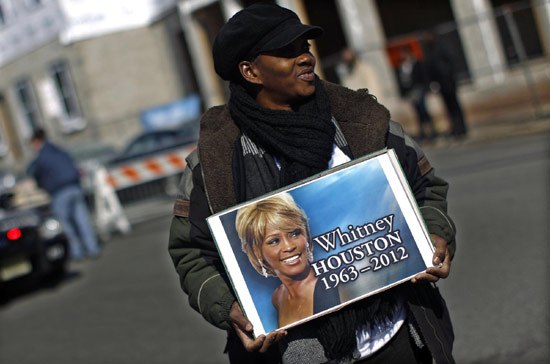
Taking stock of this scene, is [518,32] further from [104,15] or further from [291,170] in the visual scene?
[104,15]

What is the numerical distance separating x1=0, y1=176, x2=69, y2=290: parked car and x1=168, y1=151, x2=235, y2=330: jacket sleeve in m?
7.95


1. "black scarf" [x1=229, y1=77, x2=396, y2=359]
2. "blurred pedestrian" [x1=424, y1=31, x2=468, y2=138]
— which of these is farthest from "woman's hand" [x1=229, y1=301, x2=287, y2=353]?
"blurred pedestrian" [x1=424, y1=31, x2=468, y2=138]

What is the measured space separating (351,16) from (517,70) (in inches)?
283

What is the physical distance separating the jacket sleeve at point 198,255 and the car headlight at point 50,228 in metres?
8.40

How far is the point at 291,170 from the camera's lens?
7.73 feet

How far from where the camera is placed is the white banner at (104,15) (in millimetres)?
27344

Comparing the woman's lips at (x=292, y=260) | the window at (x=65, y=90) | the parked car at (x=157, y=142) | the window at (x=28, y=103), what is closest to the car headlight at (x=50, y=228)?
the parked car at (x=157, y=142)

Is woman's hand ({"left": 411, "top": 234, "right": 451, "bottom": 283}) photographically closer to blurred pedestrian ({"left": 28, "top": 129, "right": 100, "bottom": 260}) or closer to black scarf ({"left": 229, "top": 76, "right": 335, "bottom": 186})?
black scarf ({"left": 229, "top": 76, "right": 335, "bottom": 186})

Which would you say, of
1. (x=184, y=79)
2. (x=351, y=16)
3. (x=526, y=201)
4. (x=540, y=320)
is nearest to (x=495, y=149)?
(x=526, y=201)

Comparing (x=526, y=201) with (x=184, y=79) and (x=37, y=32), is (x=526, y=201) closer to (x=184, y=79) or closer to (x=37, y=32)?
(x=184, y=79)

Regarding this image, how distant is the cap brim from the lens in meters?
2.31

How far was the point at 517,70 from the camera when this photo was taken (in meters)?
14.9

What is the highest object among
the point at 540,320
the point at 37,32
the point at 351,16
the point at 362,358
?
the point at 37,32

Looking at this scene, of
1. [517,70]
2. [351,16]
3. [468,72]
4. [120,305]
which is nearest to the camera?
[120,305]
